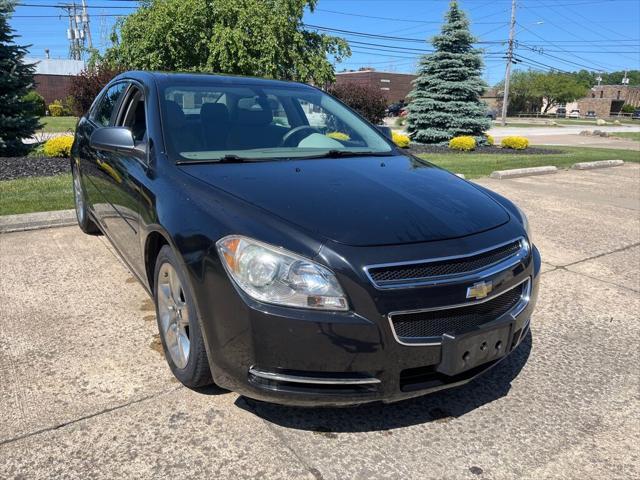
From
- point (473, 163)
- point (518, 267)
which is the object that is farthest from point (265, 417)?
point (473, 163)

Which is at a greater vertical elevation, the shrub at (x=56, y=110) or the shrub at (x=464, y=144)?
the shrub at (x=56, y=110)

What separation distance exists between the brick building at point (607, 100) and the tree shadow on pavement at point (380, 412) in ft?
310

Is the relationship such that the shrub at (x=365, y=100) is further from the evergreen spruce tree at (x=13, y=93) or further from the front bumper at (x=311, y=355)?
the front bumper at (x=311, y=355)

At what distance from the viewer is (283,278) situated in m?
2.14

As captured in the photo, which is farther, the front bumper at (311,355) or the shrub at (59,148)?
the shrub at (59,148)

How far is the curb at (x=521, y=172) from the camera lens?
10.0 metres

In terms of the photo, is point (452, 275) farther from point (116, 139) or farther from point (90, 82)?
point (90, 82)

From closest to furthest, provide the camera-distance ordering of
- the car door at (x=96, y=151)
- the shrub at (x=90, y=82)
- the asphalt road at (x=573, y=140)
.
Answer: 1. the car door at (x=96, y=151)
2. the shrub at (x=90, y=82)
3. the asphalt road at (x=573, y=140)

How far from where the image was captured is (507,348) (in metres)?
2.48

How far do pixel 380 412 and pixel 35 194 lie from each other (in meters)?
6.16

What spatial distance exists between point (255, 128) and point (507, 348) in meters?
2.02

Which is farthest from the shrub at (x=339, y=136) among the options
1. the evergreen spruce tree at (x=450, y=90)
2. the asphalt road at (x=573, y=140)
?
the asphalt road at (x=573, y=140)

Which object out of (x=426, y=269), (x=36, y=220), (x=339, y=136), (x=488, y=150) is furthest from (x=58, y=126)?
(x=426, y=269)

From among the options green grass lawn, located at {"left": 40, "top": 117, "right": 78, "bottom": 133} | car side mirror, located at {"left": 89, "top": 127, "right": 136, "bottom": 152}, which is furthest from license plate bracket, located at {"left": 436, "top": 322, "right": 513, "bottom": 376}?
green grass lawn, located at {"left": 40, "top": 117, "right": 78, "bottom": 133}
